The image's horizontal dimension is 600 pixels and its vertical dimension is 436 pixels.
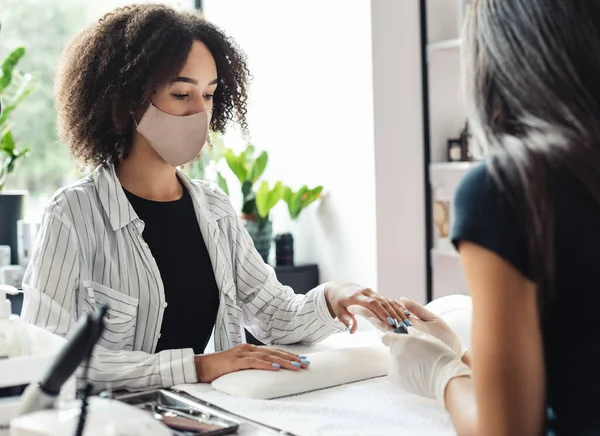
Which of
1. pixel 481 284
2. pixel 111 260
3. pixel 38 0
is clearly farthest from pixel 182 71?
pixel 38 0

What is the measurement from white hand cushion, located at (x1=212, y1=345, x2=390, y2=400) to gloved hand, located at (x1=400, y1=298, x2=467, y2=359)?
9 centimetres

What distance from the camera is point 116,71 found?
5.95 feet

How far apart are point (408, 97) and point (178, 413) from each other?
233 centimetres

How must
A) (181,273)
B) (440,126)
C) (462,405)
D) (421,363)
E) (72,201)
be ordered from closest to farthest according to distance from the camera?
(462,405) → (421,363) → (72,201) → (181,273) → (440,126)

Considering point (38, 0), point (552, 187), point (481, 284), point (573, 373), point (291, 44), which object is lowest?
point (573, 373)

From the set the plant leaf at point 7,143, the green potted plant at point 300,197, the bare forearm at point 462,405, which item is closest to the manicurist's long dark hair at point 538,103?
the bare forearm at point 462,405

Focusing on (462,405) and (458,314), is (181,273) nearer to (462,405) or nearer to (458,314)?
(458,314)

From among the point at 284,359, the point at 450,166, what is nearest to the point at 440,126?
the point at 450,166

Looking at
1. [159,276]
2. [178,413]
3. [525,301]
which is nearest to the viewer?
[525,301]

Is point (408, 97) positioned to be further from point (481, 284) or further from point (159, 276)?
point (481, 284)

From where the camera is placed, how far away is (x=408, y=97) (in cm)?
332

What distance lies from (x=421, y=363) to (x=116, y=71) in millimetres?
1046

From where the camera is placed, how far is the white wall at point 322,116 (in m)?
3.28

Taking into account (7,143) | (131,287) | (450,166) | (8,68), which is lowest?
(131,287)
